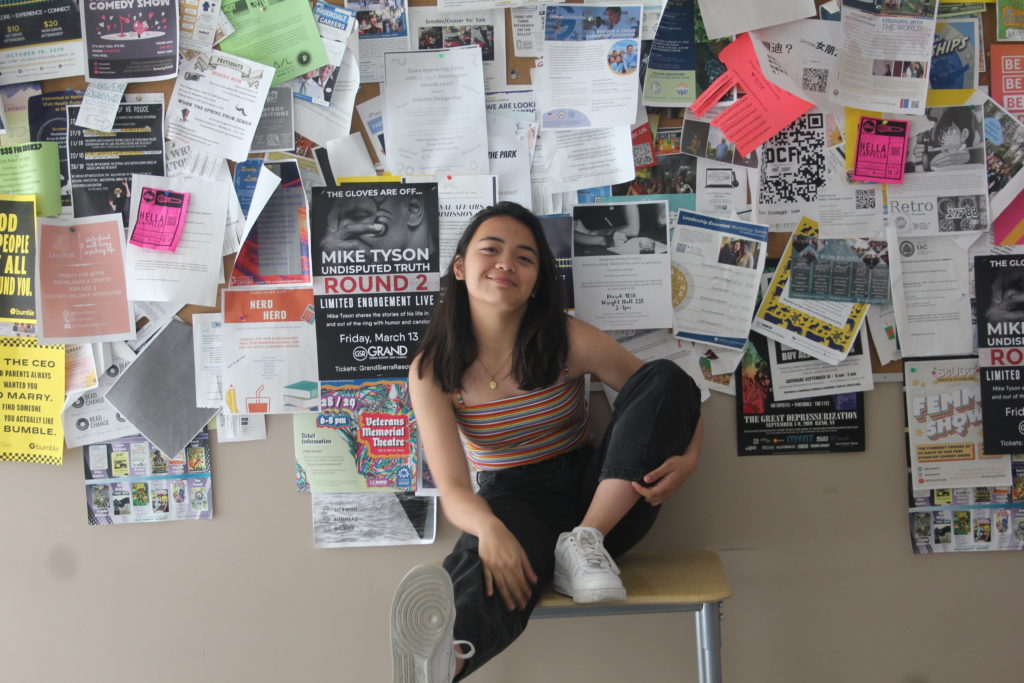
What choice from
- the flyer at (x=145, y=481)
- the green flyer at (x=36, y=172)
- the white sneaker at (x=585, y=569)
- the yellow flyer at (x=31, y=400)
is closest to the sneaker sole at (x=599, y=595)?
the white sneaker at (x=585, y=569)

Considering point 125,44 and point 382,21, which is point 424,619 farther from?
point 125,44

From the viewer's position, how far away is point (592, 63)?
4.36 ft

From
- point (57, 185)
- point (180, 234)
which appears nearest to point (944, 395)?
point (180, 234)

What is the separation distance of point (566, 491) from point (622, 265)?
1.34 ft

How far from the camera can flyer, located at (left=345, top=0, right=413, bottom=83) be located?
1334 mm

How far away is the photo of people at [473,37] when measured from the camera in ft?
4.38

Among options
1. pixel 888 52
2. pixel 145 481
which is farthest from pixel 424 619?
pixel 888 52

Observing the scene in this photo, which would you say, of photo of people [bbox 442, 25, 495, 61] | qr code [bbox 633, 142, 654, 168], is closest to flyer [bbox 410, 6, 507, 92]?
photo of people [bbox 442, 25, 495, 61]

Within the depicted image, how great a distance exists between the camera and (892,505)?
1.40 m

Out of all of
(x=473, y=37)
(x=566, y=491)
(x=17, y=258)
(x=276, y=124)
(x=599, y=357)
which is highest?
(x=473, y=37)

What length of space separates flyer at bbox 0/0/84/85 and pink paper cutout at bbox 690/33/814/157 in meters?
1.10

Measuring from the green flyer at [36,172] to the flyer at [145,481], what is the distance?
1.48 feet

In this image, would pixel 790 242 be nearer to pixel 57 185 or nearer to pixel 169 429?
pixel 169 429

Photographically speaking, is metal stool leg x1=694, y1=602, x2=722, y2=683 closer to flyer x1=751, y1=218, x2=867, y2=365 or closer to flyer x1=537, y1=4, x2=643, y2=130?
flyer x1=751, y1=218, x2=867, y2=365
